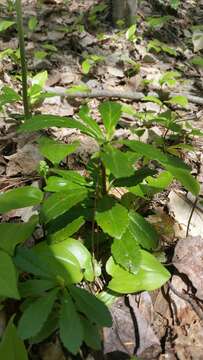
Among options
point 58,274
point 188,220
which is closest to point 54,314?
point 58,274

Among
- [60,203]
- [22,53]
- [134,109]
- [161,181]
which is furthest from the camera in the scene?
[134,109]

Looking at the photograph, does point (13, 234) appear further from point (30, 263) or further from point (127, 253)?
point (127, 253)

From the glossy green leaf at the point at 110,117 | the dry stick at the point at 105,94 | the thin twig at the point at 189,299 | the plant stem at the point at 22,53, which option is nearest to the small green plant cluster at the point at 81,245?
the glossy green leaf at the point at 110,117

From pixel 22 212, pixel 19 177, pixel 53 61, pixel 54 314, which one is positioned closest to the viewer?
pixel 54 314

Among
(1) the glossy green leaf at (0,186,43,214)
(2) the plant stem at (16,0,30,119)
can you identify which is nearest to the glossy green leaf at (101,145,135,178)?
(1) the glossy green leaf at (0,186,43,214)

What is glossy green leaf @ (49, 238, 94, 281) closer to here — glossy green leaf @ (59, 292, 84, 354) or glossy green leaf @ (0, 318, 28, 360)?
glossy green leaf @ (59, 292, 84, 354)

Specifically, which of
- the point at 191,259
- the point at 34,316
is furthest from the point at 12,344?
the point at 191,259

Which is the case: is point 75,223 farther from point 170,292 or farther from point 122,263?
point 170,292
